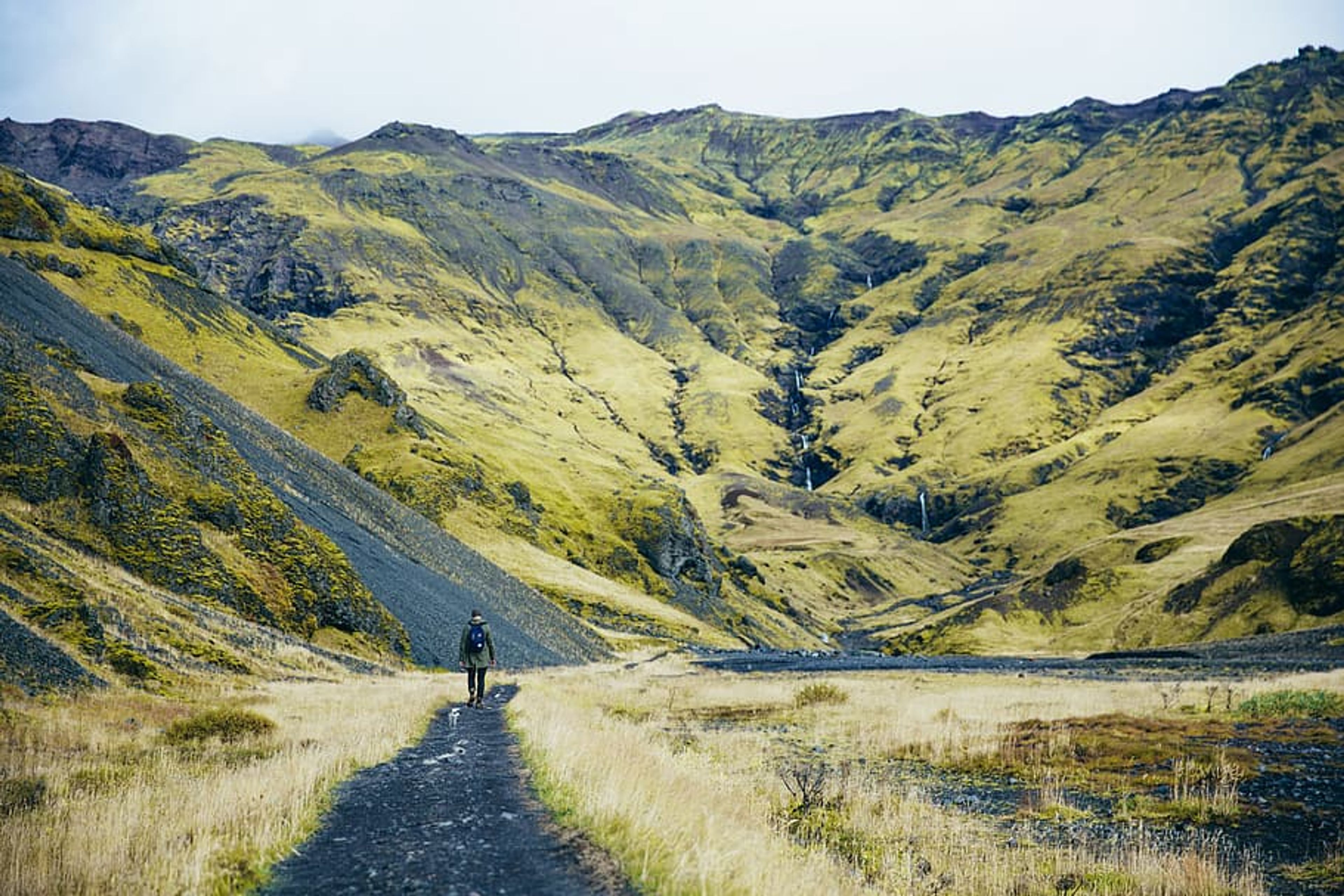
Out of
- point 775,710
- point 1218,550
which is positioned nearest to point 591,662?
point 775,710

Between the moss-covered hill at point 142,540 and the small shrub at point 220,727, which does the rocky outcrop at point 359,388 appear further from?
the small shrub at point 220,727

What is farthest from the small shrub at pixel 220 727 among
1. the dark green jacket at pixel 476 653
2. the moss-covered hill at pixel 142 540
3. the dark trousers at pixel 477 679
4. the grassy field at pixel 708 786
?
the dark trousers at pixel 477 679

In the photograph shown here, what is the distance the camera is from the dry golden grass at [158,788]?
7668mm

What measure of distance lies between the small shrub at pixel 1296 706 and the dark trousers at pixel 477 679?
66.9 ft

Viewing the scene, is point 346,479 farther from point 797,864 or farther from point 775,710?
point 797,864

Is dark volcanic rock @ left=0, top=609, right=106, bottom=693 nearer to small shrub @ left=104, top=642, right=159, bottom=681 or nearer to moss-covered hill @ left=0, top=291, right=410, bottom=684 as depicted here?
moss-covered hill @ left=0, top=291, right=410, bottom=684

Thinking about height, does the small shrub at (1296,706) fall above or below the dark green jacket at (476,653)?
below

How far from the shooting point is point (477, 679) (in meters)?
25.1

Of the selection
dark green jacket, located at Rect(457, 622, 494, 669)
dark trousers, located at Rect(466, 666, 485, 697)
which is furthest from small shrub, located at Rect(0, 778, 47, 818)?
dark trousers, located at Rect(466, 666, 485, 697)

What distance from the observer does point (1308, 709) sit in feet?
75.4

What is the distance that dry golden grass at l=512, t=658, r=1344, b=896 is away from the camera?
9008 millimetres

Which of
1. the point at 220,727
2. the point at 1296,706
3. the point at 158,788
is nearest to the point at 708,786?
the point at 158,788

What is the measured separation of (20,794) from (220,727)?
568 centimetres

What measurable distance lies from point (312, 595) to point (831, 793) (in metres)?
30.8
